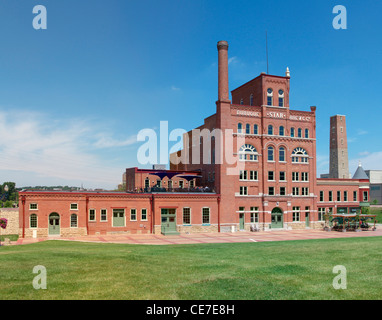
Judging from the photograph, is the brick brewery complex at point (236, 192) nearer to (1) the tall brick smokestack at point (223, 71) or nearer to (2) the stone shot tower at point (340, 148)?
(1) the tall brick smokestack at point (223, 71)

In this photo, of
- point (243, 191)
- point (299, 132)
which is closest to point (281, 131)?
point (299, 132)

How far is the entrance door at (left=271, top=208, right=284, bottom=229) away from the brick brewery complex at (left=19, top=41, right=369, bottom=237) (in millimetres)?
138

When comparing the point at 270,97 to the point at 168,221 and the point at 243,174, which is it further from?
the point at 168,221

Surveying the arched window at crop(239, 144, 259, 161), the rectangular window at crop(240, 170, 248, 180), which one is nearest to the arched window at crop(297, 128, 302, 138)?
the arched window at crop(239, 144, 259, 161)

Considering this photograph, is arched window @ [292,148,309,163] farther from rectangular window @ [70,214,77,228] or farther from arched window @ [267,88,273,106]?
rectangular window @ [70,214,77,228]

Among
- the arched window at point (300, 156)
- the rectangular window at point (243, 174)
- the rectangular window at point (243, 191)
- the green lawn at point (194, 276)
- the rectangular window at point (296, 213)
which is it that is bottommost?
the rectangular window at point (296, 213)

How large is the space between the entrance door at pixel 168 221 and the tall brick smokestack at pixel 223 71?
1617 centimetres

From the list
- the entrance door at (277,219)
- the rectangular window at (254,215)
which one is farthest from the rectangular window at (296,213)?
the rectangular window at (254,215)

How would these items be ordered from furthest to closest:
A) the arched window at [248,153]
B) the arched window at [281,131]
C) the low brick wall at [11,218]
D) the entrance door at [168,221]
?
the arched window at [281,131], the arched window at [248,153], the low brick wall at [11,218], the entrance door at [168,221]

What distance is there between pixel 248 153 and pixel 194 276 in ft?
118

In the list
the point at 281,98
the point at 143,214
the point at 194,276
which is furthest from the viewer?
the point at 281,98

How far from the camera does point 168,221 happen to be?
A: 46.9m

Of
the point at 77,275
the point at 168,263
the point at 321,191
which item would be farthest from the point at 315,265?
the point at 321,191

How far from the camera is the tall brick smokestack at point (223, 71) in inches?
1960
